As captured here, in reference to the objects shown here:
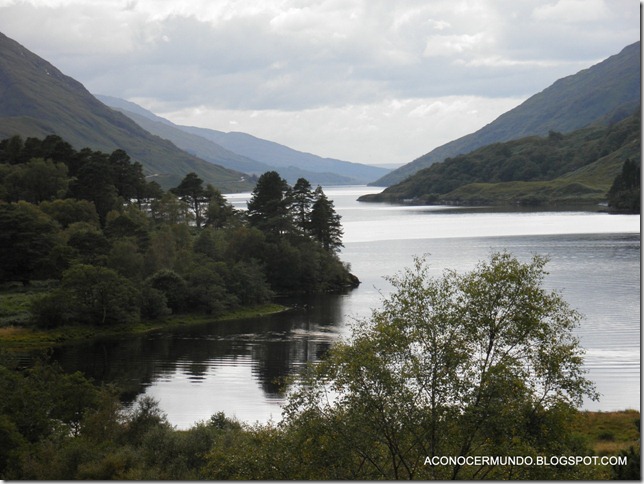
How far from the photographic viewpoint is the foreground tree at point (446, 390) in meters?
23.3

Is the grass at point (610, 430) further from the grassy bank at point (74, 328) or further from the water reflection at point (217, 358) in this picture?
the grassy bank at point (74, 328)

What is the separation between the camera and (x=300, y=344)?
71.3 m

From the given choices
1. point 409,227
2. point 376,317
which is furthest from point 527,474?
point 409,227

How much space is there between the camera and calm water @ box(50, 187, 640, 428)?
2100 inches

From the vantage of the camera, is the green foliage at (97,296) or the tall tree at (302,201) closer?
the green foliage at (97,296)

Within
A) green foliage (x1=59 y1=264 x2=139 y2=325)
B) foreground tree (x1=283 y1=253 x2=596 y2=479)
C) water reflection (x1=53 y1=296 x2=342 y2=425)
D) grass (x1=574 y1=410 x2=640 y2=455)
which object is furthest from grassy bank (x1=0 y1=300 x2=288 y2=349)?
foreground tree (x1=283 y1=253 x2=596 y2=479)

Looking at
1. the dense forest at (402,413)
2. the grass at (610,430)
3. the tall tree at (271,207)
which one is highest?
the tall tree at (271,207)

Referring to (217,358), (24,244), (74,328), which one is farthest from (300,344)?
(24,244)

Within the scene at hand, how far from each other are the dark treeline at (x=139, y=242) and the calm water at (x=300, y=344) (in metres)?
6.04

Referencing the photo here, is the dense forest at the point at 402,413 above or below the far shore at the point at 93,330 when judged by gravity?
above

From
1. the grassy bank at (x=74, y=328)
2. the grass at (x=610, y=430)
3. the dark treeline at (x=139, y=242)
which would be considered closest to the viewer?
the grass at (x=610, y=430)

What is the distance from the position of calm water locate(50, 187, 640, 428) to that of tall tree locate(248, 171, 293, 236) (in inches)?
561

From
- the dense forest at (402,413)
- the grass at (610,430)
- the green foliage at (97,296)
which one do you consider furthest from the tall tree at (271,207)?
the grass at (610,430)

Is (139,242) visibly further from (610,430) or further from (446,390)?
(446,390)
